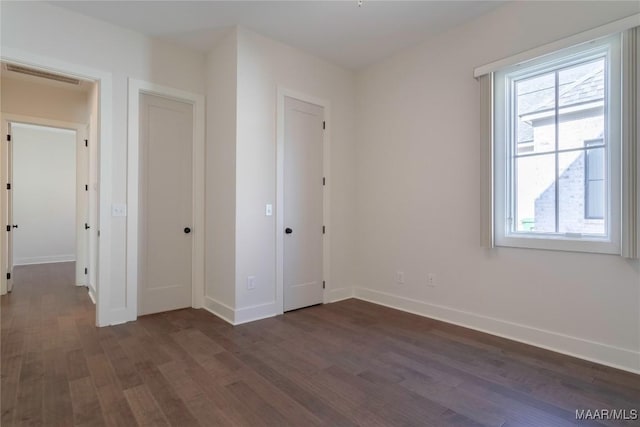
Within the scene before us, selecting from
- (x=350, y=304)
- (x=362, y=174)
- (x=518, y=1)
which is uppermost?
(x=518, y=1)

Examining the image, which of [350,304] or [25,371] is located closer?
[25,371]

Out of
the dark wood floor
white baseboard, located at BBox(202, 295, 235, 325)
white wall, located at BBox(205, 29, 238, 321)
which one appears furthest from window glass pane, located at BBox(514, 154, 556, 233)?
white baseboard, located at BBox(202, 295, 235, 325)

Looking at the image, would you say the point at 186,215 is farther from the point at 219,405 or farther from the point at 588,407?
the point at 588,407

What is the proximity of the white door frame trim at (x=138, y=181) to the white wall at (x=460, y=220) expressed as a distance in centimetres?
201

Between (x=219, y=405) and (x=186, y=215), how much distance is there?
2431 millimetres

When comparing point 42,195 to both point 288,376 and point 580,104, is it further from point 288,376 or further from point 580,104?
point 580,104

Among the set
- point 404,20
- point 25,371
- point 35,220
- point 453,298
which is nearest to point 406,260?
point 453,298

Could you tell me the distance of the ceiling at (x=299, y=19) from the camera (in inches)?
116

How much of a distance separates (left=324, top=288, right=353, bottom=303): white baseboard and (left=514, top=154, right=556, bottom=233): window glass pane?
2171 mm

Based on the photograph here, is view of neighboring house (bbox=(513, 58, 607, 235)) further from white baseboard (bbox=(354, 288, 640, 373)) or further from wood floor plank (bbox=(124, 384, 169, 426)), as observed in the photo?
wood floor plank (bbox=(124, 384, 169, 426))

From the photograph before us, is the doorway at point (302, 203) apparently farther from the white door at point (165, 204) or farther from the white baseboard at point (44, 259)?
the white baseboard at point (44, 259)

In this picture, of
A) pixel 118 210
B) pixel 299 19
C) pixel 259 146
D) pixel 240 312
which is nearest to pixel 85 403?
pixel 240 312

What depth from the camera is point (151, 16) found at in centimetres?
312

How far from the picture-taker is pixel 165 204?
370 cm
